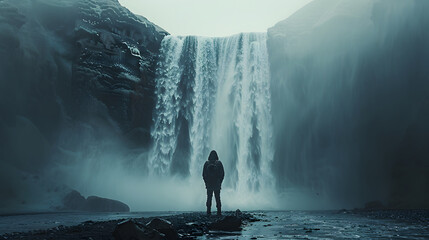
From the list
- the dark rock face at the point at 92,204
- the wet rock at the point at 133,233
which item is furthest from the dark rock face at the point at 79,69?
the wet rock at the point at 133,233

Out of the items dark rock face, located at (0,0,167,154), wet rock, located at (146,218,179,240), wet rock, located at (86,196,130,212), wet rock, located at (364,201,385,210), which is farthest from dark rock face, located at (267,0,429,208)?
wet rock, located at (146,218,179,240)

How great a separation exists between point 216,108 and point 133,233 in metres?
31.3

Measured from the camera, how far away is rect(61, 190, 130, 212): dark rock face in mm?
26391

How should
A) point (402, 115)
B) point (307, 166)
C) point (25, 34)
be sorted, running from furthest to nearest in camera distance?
point (307, 166) < point (25, 34) < point (402, 115)

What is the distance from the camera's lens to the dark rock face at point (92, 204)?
86.6 ft

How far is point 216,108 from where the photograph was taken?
3756 centimetres

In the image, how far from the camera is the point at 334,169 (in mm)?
34125

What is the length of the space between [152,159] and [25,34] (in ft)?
58.7

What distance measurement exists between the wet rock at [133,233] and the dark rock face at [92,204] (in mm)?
20997

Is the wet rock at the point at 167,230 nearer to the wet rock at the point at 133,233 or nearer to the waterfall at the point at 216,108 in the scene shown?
the wet rock at the point at 133,233

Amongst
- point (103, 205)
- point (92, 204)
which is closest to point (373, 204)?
point (103, 205)

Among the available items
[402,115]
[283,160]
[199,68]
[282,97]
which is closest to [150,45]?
[199,68]

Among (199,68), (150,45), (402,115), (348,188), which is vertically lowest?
(348,188)

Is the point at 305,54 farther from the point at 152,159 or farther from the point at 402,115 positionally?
the point at 152,159
